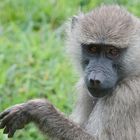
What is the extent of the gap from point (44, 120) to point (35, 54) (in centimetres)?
325

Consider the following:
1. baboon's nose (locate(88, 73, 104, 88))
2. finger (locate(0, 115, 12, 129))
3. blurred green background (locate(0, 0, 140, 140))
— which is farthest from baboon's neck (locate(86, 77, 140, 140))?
blurred green background (locate(0, 0, 140, 140))

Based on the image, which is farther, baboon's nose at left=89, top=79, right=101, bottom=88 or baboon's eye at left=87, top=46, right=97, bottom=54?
baboon's eye at left=87, top=46, right=97, bottom=54

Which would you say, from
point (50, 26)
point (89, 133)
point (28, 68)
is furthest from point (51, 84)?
point (89, 133)

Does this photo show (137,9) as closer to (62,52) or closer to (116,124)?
(62,52)

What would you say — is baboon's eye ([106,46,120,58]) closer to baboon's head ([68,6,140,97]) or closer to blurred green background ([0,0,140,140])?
baboon's head ([68,6,140,97])

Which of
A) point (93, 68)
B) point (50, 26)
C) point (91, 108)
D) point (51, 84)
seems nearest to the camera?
point (93, 68)

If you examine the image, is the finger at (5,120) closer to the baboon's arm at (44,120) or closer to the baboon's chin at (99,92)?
the baboon's arm at (44,120)

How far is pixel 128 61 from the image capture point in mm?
8656

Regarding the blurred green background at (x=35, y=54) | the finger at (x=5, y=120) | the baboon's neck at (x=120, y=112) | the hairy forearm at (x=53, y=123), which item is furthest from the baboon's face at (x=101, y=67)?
the blurred green background at (x=35, y=54)

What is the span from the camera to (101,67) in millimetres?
8352

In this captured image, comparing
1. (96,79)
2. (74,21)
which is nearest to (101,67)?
(96,79)

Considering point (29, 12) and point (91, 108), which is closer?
point (91, 108)

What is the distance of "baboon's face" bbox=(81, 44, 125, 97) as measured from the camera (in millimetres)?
8297

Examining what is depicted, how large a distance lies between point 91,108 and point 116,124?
61cm
